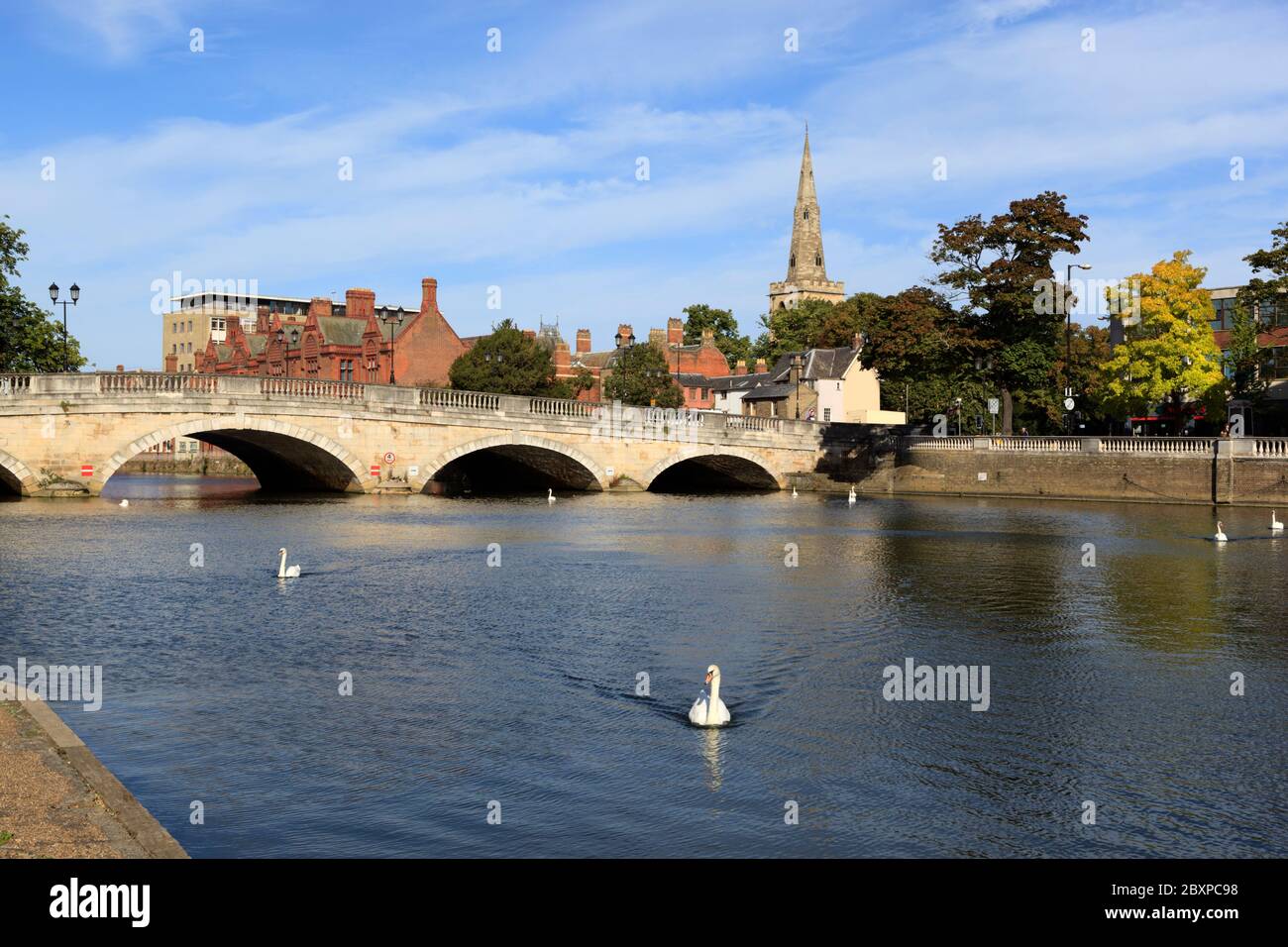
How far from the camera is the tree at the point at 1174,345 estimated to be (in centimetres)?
6312

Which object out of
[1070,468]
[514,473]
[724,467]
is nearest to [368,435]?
[514,473]

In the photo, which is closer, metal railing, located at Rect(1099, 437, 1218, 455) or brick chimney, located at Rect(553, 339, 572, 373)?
metal railing, located at Rect(1099, 437, 1218, 455)

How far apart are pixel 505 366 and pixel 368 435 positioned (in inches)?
1024

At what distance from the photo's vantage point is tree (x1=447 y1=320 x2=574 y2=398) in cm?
7844

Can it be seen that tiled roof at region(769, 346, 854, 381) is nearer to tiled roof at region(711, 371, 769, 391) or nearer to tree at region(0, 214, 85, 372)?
tiled roof at region(711, 371, 769, 391)

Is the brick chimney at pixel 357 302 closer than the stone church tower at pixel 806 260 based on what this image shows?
Yes

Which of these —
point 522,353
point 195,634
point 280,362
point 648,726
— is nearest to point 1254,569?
point 648,726

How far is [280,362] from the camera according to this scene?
328 ft

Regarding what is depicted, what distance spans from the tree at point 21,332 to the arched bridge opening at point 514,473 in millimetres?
19309

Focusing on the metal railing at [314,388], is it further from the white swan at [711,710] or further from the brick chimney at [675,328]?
the brick chimney at [675,328]

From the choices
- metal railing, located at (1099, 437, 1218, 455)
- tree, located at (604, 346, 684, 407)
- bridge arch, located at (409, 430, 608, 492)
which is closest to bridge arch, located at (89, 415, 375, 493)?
bridge arch, located at (409, 430, 608, 492)

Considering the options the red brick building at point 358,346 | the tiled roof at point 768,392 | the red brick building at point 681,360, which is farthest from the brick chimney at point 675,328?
the red brick building at point 358,346

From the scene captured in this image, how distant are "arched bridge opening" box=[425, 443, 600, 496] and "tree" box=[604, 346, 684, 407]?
12849 mm

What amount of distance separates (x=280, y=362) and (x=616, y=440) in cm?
4883
